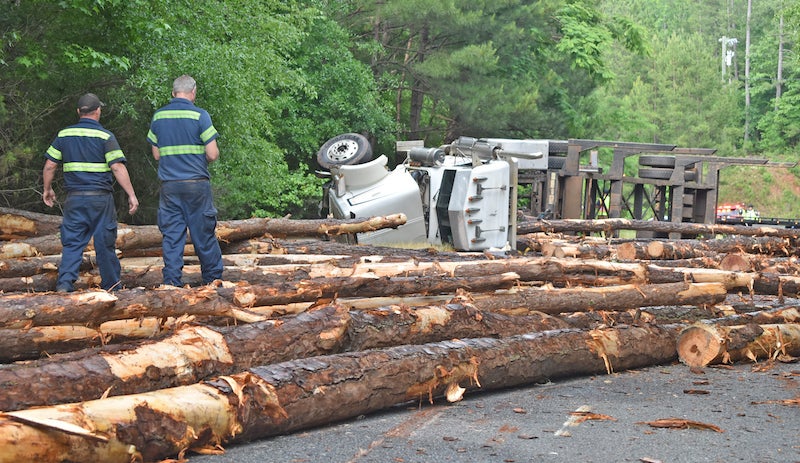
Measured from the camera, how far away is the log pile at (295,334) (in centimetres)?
580

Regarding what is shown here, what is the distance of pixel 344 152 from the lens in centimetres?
Answer: 1603

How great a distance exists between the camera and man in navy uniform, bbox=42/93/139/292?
371 inches

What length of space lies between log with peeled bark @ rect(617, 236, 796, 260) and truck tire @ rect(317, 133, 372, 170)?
453 centimetres

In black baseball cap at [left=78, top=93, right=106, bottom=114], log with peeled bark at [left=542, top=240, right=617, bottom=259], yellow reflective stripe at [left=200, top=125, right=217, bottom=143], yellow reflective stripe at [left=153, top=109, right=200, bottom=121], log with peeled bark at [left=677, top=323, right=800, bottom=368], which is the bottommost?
log with peeled bark at [left=542, top=240, right=617, bottom=259]

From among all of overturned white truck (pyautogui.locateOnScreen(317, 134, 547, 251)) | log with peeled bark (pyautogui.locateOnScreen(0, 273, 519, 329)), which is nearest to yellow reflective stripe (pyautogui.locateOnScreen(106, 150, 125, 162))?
log with peeled bark (pyautogui.locateOnScreen(0, 273, 519, 329))

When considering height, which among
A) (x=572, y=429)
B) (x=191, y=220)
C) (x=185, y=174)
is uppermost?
(x=185, y=174)

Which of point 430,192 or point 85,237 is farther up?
A: point 85,237

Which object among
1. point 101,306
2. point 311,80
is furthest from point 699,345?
point 311,80

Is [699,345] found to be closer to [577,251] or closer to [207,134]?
[207,134]

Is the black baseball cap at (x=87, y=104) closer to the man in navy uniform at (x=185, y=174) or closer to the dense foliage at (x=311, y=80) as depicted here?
the man in navy uniform at (x=185, y=174)

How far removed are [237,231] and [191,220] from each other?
8.31ft

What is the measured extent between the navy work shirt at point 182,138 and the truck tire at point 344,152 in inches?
241

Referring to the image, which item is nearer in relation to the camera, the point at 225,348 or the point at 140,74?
the point at 225,348

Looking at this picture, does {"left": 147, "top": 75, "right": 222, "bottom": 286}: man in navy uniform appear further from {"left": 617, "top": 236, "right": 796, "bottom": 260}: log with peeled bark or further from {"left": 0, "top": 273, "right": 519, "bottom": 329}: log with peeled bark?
{"left": 617, "top": 236, "right": 796, "bottom": 260}: log with peeled bark
